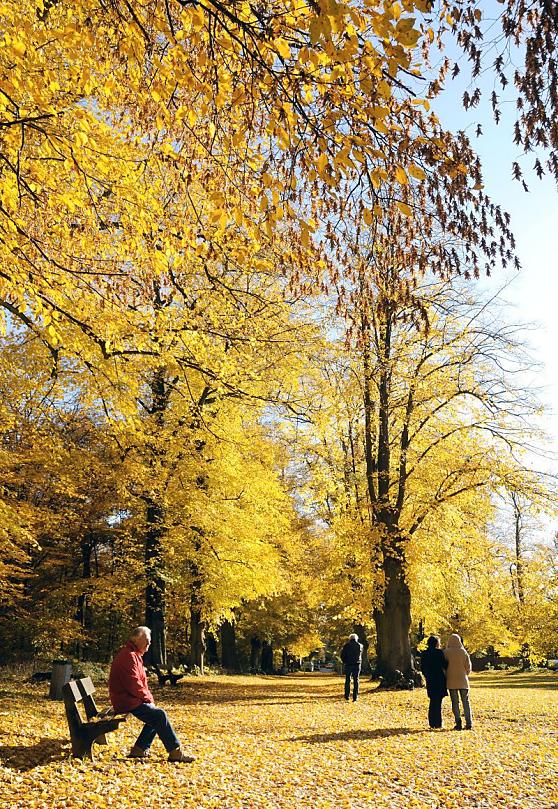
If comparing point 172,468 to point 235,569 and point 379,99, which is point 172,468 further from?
point 379,99

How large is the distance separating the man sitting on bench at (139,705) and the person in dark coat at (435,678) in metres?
4.77

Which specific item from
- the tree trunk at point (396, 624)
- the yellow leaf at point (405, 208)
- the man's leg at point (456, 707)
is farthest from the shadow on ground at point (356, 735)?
the yellow leaf at point (405, 208)

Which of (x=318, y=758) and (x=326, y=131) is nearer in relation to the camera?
(x=326, y=131)

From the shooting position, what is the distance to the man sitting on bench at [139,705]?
6.66 meters

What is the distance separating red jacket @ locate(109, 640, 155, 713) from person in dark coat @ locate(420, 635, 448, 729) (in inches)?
205

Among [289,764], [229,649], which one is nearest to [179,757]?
[289,764]

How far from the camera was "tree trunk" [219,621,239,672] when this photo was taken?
96.6ft

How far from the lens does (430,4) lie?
3.11 meters

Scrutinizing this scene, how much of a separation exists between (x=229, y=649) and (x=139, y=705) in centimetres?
2508

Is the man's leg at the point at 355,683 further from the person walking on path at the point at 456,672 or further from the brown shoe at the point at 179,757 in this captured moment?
the brown shoe at the point at 179,757

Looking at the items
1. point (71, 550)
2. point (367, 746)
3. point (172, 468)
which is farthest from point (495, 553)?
point (71, 550)

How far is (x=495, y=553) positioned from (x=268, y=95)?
17845 mm

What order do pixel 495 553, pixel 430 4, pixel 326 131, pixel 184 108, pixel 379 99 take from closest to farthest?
1. pixel 430 4
2. pixel 379 99
3. pixel 326 131
4. pixel 184 108
5. pixel 495 553

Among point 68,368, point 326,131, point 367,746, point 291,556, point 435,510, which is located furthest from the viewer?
point 291,556
